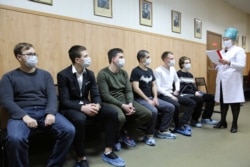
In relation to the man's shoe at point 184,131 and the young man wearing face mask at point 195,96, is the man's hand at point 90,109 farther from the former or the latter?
the young man wearing face mask at point 195,96

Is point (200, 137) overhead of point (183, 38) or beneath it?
beneath

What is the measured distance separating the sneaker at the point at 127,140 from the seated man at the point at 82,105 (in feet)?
1.48

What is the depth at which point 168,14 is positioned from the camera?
4520mm

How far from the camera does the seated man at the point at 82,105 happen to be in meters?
2.15

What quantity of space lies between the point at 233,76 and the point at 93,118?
211 centimetres

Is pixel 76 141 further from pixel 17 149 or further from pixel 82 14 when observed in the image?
pixel 82 14

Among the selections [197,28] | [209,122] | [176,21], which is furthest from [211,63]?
[209,122]

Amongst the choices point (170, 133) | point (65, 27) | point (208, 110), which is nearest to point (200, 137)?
point (170, 133)

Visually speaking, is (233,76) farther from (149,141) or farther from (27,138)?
(27,138)

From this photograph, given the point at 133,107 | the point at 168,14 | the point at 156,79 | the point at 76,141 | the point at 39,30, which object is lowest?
the point at 76,141

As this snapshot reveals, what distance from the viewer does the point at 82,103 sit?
2387mm

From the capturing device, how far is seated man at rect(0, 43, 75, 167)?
1824mm

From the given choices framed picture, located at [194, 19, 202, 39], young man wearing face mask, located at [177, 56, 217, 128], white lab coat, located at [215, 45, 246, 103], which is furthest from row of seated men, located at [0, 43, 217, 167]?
framed picture, located at [194, 19, 202, 39]

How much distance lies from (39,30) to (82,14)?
653 millimetres
